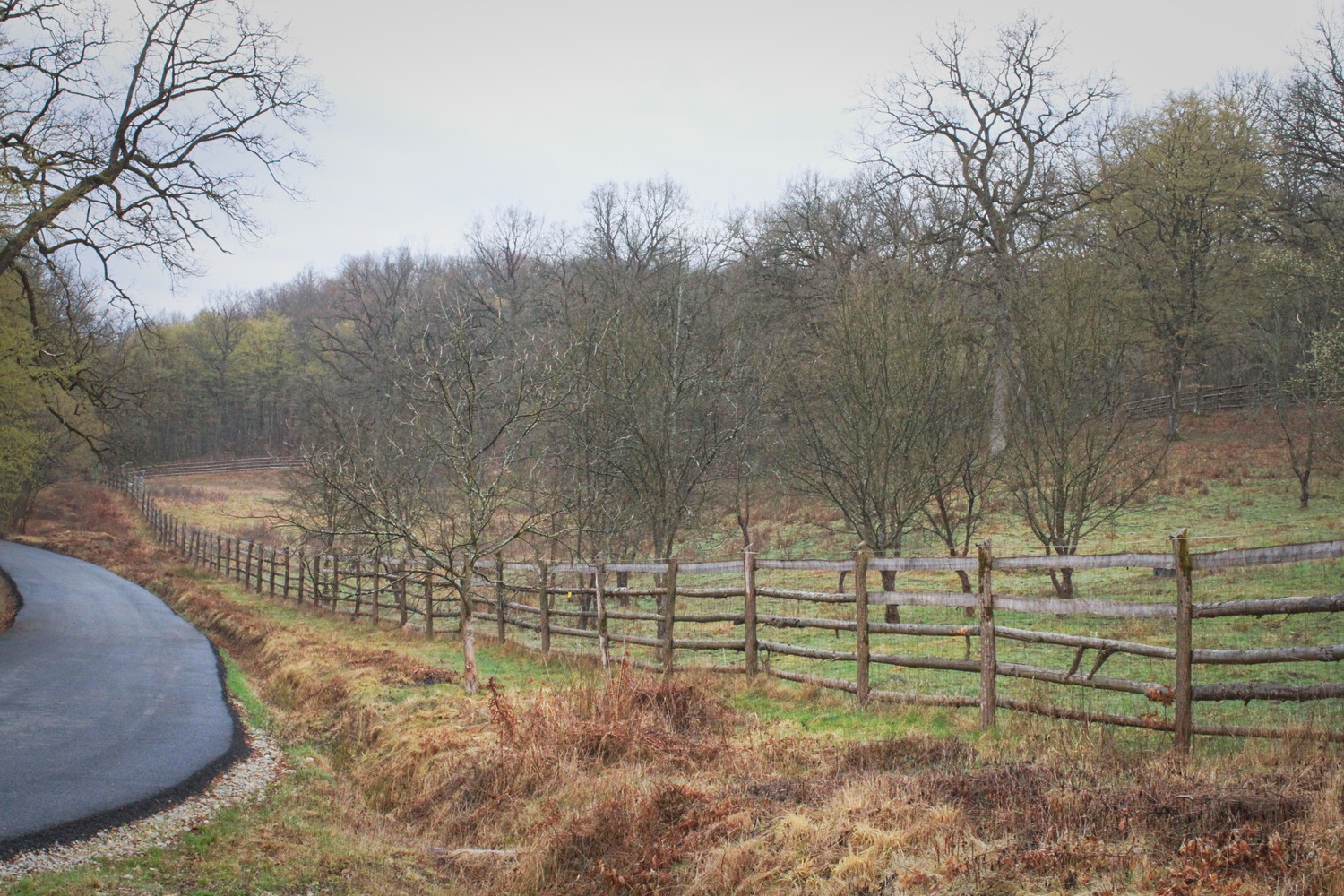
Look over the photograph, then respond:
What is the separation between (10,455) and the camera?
20703 millimetres

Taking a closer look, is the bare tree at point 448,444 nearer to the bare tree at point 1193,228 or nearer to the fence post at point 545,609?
the fence post at point 545,609

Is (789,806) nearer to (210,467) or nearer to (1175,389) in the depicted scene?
(1175,389)

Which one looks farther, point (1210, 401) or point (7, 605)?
point (1210, 401)

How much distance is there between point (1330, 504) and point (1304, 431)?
5.63 m

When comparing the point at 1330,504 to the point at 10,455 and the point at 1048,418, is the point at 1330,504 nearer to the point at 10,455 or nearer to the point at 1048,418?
the point at 1048,418

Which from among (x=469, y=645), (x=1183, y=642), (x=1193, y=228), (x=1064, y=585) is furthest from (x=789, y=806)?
(x=1193, y=228)

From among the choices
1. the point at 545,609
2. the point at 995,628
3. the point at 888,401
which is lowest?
the point at 545,609

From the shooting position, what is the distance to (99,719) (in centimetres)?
1062

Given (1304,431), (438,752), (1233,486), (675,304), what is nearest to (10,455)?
(675,304)

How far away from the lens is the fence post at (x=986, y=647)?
789 cm

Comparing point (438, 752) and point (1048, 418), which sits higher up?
point (1048, 418)

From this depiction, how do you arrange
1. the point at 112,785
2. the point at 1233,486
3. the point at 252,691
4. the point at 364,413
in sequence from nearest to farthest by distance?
the point at 112,785 < the point at 252,691 < the point at 1233,486 < the point at 364,413

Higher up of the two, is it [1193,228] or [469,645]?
[1193,228]

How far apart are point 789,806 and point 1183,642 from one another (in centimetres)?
303
